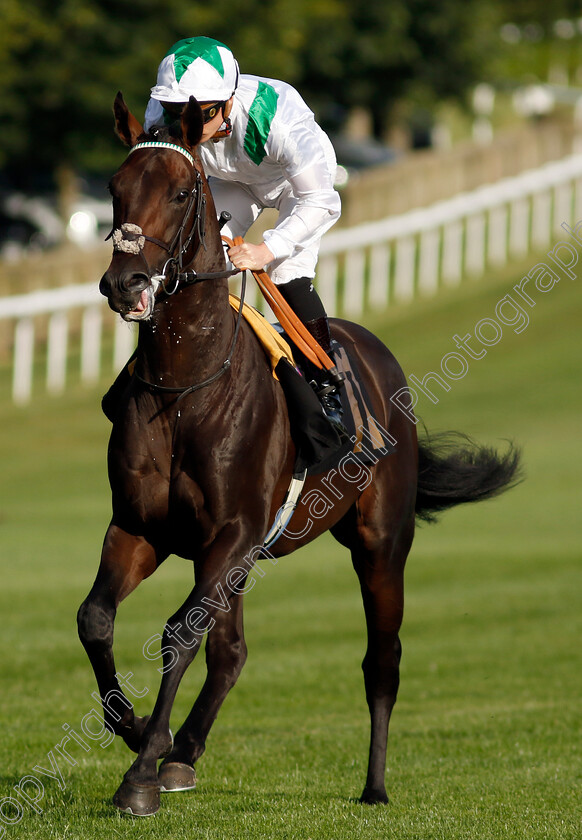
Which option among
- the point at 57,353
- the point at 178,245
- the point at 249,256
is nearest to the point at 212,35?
the point at 57,353

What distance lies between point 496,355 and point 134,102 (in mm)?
8846

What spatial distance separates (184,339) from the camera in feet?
16.2

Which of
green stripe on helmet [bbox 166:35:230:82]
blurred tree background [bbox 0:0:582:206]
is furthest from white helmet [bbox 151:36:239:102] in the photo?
blurred tree background [bbox 0:0:582:206]

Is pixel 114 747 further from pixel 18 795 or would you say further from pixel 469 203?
pixel 469 203

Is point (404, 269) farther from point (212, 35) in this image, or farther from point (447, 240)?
point (212, 35)

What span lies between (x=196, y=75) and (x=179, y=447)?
4.53 ft

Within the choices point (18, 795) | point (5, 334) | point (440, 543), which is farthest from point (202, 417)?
point (5, 334)

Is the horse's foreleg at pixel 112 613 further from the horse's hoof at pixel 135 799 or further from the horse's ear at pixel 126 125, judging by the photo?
the horse's ear at pixel 126 125

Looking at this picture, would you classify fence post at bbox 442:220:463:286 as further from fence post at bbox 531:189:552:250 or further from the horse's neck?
the horse's neck

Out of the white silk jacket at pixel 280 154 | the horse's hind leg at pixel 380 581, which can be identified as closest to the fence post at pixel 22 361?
the horse's hind leg at pixel 380 581

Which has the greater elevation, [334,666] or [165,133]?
[165,133]

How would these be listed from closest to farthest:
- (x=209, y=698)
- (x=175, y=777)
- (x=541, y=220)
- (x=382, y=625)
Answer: (x=175, y=777), (x=209, y=698), (x=382, y=625), (x=541, y=220)

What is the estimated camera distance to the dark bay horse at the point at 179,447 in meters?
4.62

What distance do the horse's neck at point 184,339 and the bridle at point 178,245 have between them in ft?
Answer: 0.09
